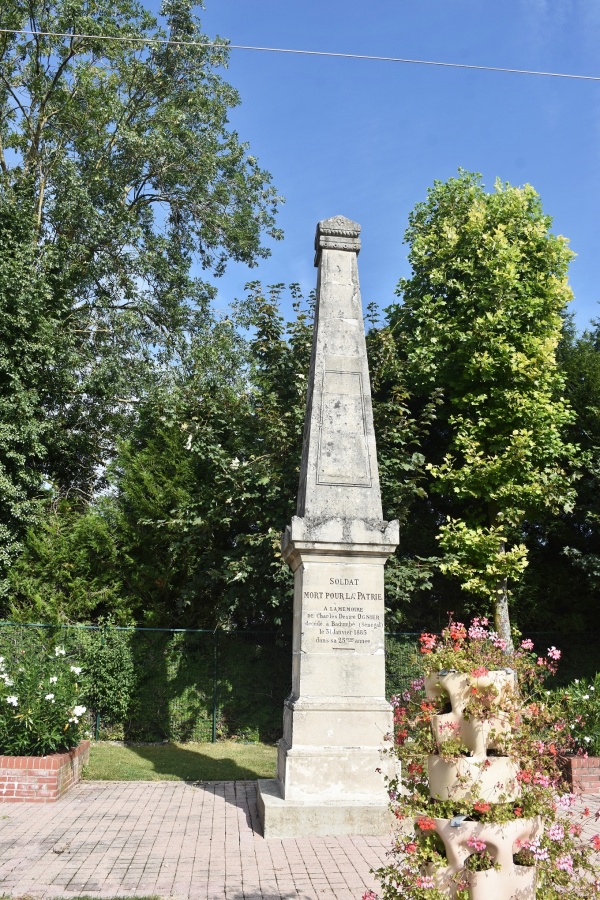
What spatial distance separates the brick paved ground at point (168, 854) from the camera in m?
5.53

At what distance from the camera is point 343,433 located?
8531 millimetres

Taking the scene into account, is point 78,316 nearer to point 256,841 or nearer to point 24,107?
point 24,107

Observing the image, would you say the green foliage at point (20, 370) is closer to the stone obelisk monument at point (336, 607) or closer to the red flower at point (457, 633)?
the stone obelisk monument at point (336, 607)

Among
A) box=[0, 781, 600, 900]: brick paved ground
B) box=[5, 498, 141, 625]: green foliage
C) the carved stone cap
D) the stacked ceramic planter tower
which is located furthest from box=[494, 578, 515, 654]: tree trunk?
the stacked ceramic planter tower

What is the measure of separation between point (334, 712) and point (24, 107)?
1853cm

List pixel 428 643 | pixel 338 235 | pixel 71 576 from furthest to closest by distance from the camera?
pixel 71 576, pixel 338 235, pixel 428 643

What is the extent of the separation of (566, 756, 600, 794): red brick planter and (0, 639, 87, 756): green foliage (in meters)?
6.33

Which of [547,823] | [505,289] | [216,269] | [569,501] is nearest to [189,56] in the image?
[216,269]

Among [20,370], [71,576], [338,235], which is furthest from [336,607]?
[20,370]

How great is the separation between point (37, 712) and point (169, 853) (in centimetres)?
290

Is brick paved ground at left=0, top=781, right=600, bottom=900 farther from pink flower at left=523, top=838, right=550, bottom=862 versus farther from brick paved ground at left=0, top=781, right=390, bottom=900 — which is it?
pink flower at left=523, top=838, right=550, bottom=862

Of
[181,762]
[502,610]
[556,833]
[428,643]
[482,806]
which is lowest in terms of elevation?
[181,762]

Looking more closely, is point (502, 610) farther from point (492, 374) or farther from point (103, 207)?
point (103, 207)

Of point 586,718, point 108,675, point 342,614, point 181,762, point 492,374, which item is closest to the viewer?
point 342,614
